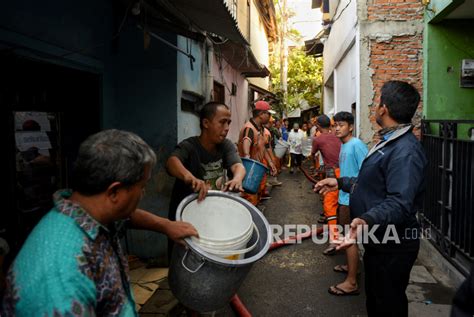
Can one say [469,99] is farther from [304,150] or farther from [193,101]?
[304,150]

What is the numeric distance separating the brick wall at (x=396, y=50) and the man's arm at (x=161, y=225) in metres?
5.89

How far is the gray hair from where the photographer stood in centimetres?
142

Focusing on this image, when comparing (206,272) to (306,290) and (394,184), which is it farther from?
(306,290)

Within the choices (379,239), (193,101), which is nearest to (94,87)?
(193,101)

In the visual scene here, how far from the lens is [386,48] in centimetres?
727

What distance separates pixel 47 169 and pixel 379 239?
318 cm

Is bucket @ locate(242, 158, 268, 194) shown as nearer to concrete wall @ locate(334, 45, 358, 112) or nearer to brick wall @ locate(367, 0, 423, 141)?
brick wall @ locate(367, 0, 423, 141)

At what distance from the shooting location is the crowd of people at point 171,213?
4.18ft

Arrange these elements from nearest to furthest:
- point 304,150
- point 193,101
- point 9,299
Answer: point 9,299 < point 193,101 < point 304,150

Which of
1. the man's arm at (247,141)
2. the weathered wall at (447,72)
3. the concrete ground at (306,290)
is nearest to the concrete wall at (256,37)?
the man's arm at (247,141)

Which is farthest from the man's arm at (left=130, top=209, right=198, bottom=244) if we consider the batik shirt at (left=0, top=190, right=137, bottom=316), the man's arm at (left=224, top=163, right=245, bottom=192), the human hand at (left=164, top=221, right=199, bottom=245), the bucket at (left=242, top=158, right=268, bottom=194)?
the bucket at (left=242, top=158, right=268, bottom=194)

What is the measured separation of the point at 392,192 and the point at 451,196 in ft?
9.88

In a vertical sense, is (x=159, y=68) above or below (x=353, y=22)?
below

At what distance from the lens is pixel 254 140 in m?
7.38
